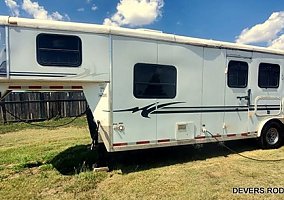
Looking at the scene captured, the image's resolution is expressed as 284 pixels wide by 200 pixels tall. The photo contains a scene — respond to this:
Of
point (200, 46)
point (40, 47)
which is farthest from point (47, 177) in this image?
point (200, 46)

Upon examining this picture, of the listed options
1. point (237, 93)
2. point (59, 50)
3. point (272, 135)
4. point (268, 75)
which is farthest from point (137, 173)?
point (268, 75)

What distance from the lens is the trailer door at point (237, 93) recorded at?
738 centimetres

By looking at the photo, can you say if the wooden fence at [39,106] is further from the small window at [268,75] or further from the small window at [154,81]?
the small window at [268,75]

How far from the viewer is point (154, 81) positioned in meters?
6.39

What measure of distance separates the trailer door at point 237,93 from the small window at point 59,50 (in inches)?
151

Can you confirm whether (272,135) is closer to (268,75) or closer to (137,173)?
(268,75)

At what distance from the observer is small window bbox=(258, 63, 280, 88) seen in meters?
7.96

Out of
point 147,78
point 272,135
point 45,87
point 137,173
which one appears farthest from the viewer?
point 272,135

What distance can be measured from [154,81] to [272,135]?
4.35 metres

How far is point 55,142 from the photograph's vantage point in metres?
9.39

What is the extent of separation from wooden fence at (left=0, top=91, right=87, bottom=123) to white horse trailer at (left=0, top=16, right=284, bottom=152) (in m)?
7.39

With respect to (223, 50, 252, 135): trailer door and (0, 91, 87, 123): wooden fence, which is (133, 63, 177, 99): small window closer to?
(223, 50, 252, 135): trailer door

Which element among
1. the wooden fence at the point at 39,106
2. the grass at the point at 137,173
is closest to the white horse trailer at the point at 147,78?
the grass at the point at 137,173

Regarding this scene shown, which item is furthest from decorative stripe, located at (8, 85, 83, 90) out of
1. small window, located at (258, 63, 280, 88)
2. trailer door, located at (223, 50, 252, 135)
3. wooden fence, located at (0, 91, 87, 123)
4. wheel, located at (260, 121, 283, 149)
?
wooden fence, located at (0, 91, 87, 123)
